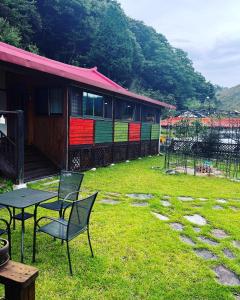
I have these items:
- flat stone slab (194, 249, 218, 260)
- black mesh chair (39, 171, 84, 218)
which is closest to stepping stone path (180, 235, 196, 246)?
flat stone slab (194, 249, 218, 260)

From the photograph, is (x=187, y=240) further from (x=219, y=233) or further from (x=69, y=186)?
(x=69, y=186)

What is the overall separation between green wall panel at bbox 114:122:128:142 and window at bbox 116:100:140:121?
0.33m

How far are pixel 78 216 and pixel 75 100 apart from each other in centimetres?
604

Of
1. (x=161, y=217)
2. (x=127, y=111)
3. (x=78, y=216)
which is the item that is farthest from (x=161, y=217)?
(x=127, y=111)

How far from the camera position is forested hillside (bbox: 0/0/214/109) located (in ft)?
64.9

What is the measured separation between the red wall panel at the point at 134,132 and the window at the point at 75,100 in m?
4.07

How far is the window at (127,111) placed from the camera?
11.1 m

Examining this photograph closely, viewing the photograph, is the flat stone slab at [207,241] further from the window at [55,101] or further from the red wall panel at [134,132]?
the red wall panel at [134,132]

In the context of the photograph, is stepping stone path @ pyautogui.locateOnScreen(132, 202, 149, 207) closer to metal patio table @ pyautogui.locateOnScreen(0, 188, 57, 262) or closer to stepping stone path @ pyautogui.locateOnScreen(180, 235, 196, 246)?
stepping stone path @ pyautogui.locateOnScreen(180, 235, 196, 246)

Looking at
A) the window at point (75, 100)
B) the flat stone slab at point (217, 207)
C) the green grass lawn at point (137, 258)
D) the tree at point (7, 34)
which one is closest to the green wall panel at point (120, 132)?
the window at point (75, 100)

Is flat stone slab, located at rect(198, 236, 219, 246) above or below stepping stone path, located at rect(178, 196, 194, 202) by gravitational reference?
above

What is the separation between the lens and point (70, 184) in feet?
12.6

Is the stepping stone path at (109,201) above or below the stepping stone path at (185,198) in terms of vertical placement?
above

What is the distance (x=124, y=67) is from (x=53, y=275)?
25109mm
